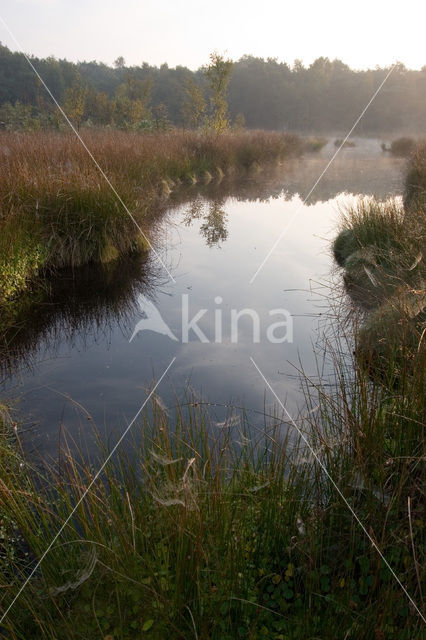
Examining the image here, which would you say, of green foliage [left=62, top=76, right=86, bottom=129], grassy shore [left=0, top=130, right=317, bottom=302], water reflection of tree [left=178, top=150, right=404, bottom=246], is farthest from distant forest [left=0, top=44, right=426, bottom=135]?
grassy shore [left=0, top=130, right=317, bottom=302]

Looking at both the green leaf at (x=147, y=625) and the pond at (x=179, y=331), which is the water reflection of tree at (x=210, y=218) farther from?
the green leaf at (x=147, y=625)

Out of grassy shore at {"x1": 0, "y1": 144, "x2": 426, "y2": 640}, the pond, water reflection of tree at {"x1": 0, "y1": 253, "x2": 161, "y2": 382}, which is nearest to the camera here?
grassy shore at {"x1": 0, "y1": 144, "x2": 426, "y2": 640}

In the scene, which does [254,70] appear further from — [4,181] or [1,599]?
[1,599]

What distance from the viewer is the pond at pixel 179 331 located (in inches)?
139

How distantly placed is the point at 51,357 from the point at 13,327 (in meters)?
0.61

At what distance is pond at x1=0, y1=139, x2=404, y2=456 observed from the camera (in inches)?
139

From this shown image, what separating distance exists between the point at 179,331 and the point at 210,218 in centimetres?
514

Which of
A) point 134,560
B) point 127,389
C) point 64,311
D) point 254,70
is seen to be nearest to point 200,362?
point 127,389

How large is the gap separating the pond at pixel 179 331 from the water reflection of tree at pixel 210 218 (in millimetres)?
70

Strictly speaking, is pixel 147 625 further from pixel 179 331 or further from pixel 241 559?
pixel 179 331

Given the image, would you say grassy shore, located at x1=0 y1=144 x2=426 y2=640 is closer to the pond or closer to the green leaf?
the green leaf

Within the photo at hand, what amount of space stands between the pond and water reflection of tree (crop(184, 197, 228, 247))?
0.23 ft

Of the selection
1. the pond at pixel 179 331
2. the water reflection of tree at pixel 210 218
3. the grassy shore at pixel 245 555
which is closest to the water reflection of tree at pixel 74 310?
the pond at pixel 179 331

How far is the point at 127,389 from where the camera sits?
373 cm
